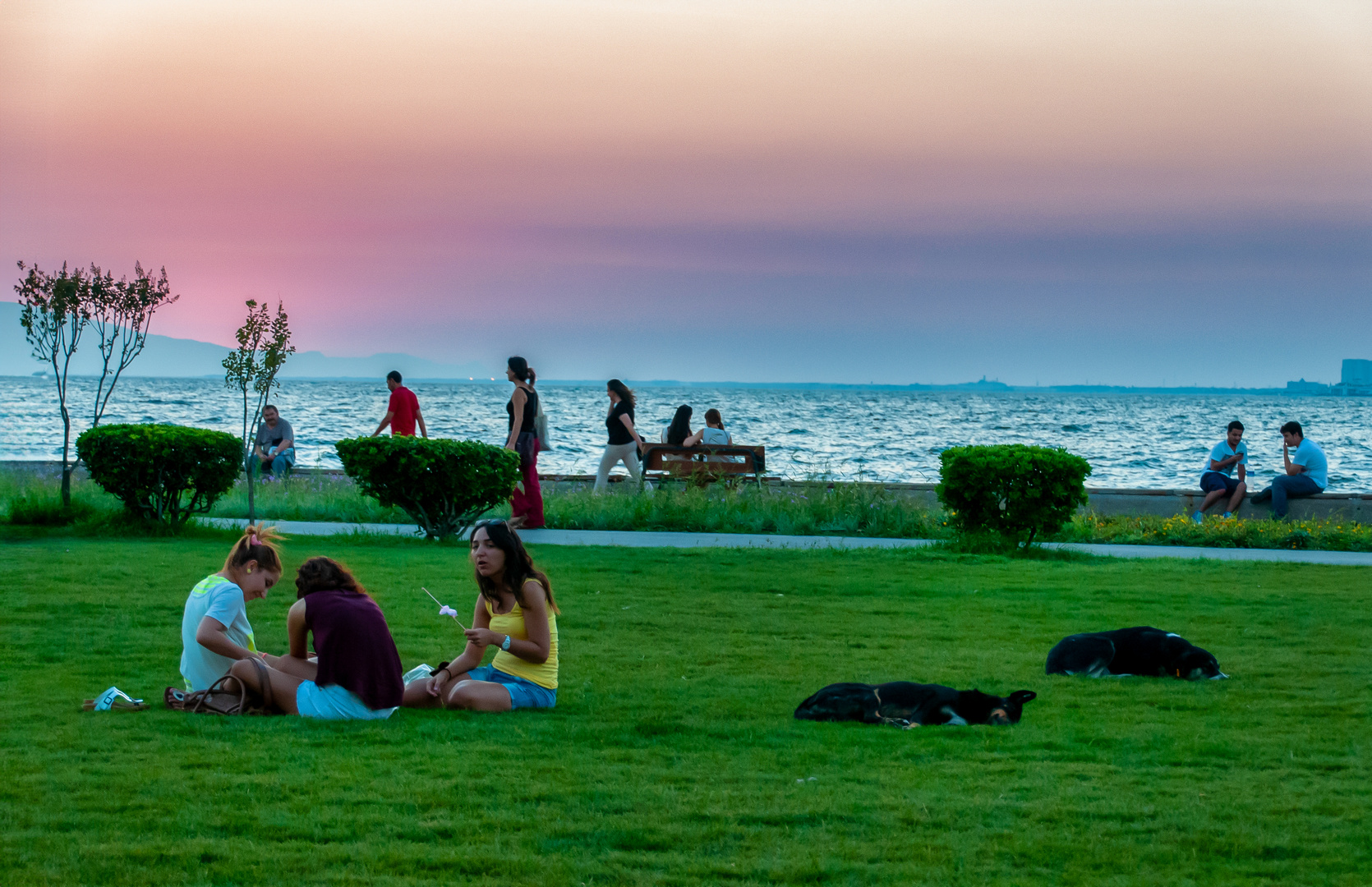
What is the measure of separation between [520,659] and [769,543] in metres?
7.96

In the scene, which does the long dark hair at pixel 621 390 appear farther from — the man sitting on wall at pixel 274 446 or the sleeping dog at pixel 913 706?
the sleeping dog at pixel 913 706

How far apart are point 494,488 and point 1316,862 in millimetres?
10557

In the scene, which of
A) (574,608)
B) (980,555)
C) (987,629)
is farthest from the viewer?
(980,555)

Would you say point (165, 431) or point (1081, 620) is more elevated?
point (165, 431)

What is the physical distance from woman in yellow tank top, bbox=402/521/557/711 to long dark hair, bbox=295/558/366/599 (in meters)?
0.64

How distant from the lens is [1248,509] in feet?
57.5

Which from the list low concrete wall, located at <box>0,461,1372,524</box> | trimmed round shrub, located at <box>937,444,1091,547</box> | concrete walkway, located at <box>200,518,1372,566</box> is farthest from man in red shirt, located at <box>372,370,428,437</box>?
trimmed round shrub, located at <box>937,444,1091,547</box>

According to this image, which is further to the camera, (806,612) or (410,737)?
(806,612)

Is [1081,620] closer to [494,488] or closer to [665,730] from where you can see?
[665,730]

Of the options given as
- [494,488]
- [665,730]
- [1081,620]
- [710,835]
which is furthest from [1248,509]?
[710,835]

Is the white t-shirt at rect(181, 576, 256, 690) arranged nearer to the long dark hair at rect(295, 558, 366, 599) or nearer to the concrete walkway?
the long dark hair at rect(295, 558, 366, 599)

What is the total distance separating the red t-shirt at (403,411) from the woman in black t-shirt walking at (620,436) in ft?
9.24

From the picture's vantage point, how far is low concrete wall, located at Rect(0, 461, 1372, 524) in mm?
17062

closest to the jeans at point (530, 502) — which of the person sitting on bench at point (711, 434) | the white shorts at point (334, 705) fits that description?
the person sitting on bench at point (711, 434)
